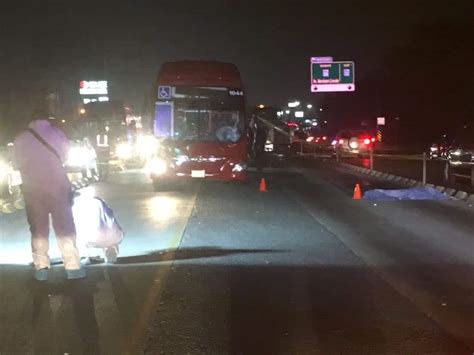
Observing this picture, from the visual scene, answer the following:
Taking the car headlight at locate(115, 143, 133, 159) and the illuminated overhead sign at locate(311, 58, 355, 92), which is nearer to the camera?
the car headlight at locate(115, 143, 133, 159)

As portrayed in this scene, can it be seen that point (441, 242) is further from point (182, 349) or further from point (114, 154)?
point (114, 154)

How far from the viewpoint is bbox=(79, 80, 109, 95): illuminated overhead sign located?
10712cm

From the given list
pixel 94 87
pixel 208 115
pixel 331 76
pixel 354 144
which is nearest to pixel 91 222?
pixel 208 115

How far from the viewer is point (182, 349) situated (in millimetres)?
5844

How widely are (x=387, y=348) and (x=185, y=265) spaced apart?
13.3ft

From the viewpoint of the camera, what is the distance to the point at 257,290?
7914mm

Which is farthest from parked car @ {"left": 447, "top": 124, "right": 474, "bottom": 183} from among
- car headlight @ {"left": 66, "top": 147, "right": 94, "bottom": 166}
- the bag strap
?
the bag strap

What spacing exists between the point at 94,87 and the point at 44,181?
10334cm

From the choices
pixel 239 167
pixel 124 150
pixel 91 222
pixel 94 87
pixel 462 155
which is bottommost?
pixel 91 222

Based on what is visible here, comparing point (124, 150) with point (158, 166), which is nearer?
point (158, 166)

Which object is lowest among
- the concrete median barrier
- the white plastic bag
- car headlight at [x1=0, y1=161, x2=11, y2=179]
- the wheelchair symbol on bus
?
the concrete median barrier

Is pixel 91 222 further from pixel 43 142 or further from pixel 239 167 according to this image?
pixel 239 167

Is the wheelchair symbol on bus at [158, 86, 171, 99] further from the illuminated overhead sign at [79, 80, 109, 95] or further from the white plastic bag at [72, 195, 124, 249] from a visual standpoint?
the illuminated overhead sign at [79, 80, 109, 95]

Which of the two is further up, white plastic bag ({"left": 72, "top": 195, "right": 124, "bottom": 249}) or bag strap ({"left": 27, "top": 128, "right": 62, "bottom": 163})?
bag strap ({"left": 27, "top": 128, "right": 62, "bottom": 163})
